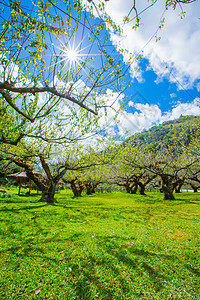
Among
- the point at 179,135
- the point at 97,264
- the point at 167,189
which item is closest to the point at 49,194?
the point at 97,264

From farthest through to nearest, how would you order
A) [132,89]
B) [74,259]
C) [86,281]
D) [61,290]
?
[132,89] < [74,259] < [86,281] < [61,290]

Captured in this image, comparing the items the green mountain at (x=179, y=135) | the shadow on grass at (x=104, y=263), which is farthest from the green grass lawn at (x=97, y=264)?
the green mountain at (x=179, y=135)

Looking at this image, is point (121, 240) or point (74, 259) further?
point (121, 240)

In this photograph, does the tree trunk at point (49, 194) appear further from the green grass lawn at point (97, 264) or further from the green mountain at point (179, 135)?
the green mountain at point (179, 135)

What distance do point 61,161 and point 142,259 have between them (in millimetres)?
14971

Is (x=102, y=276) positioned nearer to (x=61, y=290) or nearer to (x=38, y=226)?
(x=61, y=290)

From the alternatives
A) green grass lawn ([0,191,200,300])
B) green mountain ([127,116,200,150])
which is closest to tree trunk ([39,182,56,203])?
green grass lawn ([0,191,200,300])

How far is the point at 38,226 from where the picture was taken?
7309mm

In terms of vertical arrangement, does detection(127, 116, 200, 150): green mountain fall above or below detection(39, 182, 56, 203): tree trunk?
above

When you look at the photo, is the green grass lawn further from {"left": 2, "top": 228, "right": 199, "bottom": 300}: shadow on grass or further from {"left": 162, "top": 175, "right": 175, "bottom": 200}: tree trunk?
{"left": 162, "top": 175, "right": 175, "bottom": 200}: tree trunk

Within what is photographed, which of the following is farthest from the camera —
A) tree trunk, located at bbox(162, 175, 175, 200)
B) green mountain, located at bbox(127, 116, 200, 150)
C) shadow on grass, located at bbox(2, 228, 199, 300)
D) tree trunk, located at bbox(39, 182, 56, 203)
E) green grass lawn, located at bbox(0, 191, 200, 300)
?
tree trunk, located at bbox(162, 175, 175, 200)

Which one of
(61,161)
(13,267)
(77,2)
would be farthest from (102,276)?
(61,161)

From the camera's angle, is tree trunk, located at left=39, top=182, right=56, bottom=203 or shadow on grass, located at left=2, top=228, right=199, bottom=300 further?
tree trunk, located at left=39, top=182, right=56, bottom=203

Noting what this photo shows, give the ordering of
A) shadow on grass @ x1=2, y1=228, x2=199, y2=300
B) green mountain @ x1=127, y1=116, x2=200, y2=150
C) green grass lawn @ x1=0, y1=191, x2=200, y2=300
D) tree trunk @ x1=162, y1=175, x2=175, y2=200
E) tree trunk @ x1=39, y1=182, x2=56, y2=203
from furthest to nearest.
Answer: tree trunk @ x1=162, y1=175, x2=175, y2=200 → tree trunk @ x1=39, y1=182, x2=56, y2=203 → green mountain @ x1=127, y1=116, x2=200, y2=150 → shadow on grass @ x1=2, y1=228, x2=199, y2=300 → green grass lawn @ x1=0, y1=191, x2=200, y2=300
